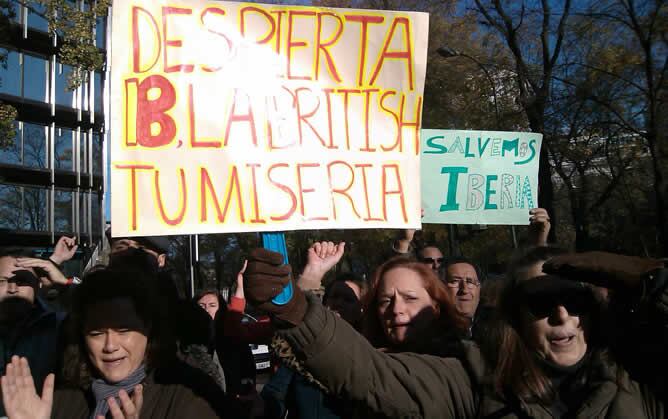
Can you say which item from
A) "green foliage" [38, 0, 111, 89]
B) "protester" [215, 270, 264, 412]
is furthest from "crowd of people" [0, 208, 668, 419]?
"green foliage" [38, 0, 111, 89]

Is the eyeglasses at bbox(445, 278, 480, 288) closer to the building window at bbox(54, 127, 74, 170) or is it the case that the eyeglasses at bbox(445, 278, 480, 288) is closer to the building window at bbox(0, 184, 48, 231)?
the building window at bbox(0, 184, 48, 231)

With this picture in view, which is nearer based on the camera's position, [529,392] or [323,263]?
[529,392]

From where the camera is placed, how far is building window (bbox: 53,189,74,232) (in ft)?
78.3

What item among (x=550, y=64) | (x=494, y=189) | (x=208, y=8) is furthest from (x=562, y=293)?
(x=550, y=64)

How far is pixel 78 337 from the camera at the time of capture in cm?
258

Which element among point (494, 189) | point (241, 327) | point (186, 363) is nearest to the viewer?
point (186, 363)

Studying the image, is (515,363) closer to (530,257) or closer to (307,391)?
(530,257)

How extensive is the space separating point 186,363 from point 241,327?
4.34ft

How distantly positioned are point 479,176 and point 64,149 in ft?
72.6

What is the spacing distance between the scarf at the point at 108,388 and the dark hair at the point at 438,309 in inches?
35.5

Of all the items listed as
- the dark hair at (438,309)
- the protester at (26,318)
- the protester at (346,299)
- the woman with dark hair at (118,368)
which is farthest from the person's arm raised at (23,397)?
the protester at (346,299)

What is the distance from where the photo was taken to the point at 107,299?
2.62 meters

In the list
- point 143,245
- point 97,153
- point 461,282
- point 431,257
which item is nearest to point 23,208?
point 97,153

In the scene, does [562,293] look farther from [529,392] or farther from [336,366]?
[336,366]
